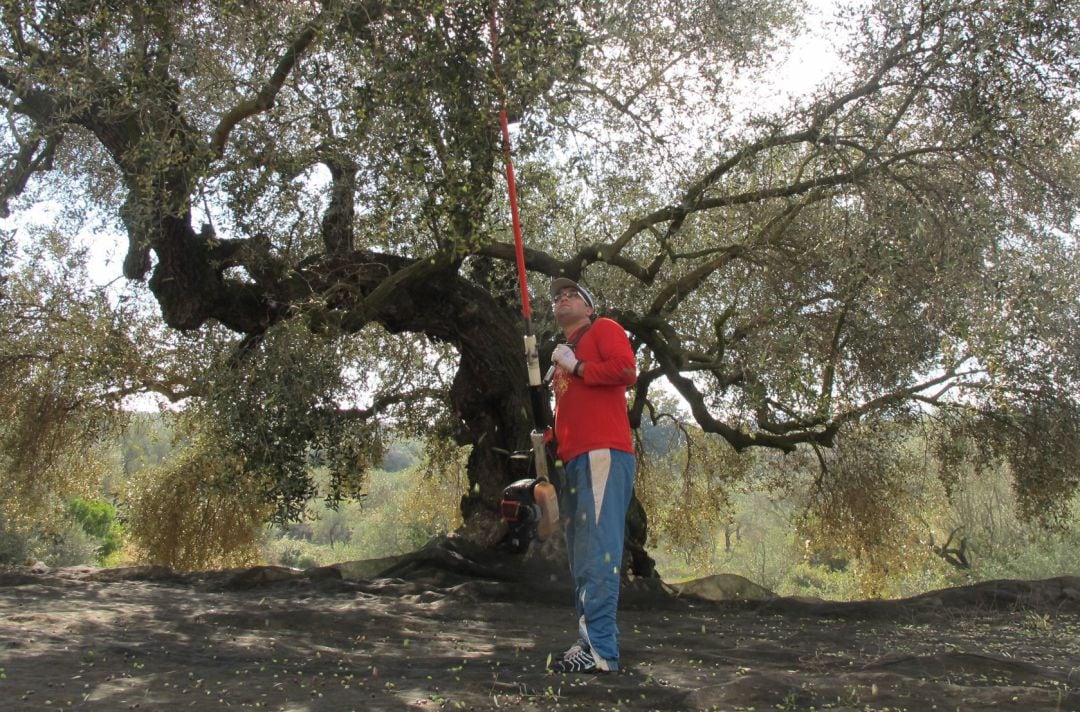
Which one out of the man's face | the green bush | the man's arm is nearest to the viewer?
the man's arm

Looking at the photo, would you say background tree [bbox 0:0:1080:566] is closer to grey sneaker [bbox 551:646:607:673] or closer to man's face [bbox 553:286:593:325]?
man's face [bbox 553:286:593:325]

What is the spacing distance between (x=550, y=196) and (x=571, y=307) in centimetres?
450

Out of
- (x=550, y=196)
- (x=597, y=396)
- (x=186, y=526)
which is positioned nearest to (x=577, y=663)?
(x=597, y=396)

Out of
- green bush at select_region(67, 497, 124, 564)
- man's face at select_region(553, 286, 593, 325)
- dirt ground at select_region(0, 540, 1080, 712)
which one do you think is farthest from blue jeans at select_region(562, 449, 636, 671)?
green bush at select_region(67, 497, 124, 564)

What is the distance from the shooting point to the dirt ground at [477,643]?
12.6 ft

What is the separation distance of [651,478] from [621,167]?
583 cm

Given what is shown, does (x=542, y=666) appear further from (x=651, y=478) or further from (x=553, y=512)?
(x=651, y=478)

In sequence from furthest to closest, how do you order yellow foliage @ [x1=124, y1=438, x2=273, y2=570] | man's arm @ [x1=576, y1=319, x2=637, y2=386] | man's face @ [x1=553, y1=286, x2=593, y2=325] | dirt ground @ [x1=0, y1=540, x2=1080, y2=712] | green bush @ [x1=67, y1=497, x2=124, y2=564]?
green bush @ [x1=67, y1=497, x2=124, y2=564], yellow foliage @ [x1=124, y1=438, x2=273, y2=570], man's face @ [x1=553, y1=286, x2=593, y2=325], man's arm @ [x1=576, y1=319, x2=637, y2=386], dirt ground @ [x1=0, y1=540, x2=1080, y2=712]

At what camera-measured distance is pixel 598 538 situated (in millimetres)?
4621

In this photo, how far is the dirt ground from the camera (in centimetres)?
386

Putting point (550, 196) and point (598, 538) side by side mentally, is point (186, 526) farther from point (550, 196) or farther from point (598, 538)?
point (598, 538)

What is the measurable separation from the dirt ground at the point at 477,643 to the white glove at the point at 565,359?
62.8 inches

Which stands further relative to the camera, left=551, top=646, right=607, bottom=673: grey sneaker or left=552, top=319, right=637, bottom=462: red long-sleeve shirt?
left=552, top=319, right=637, bottom=462: red long-sleeve shirt

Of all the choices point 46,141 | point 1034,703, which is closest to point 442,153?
point 1034,703
